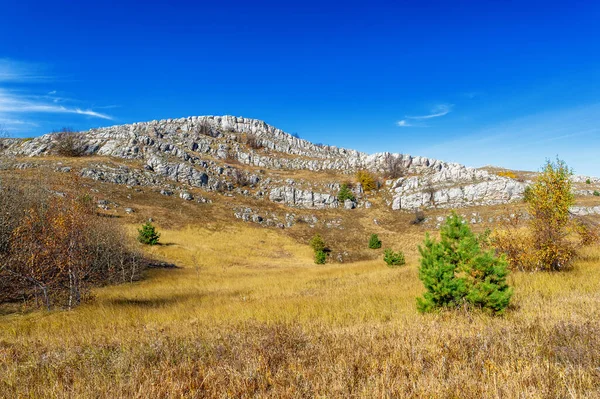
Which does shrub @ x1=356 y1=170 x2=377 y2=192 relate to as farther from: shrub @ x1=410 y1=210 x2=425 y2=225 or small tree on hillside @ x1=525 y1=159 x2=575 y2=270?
small tree on hillside @ x1=525 y1=159 x2=575 y2=270

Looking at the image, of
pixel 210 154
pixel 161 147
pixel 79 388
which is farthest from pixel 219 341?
pixel 210 154

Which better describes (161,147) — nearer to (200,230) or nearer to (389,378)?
(200,230)

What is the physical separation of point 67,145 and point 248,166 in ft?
159

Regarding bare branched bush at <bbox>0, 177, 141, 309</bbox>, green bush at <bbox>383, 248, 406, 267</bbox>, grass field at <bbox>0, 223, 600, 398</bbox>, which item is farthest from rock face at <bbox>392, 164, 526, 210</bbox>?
bare branched bush at <bbox>0, 177, 141, 309</bbox>

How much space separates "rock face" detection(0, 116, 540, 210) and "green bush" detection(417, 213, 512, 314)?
6161 centimetres

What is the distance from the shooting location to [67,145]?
72.0 metres

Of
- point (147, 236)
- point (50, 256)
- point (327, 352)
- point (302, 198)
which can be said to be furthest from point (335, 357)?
point (302, 198)

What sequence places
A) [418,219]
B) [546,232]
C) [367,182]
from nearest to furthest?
1. [546,232]
2. [418,219]
3. [367,182]

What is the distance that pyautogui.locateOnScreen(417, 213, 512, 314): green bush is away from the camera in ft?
21.7

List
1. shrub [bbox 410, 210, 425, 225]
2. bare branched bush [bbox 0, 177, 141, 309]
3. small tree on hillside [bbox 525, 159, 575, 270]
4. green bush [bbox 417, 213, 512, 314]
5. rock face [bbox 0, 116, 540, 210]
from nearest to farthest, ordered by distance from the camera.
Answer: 1. green bush [bbox 417, 213, 512, 314]
2. bare branched bush [bbox 0, 177, 141, 309]
3. small tree on hillside [bbox 525, 159, 575, 270]
4. shrub [bbox 410, 210, 425, 225]
5. rock face [bbox 0, 116, 540, 210]

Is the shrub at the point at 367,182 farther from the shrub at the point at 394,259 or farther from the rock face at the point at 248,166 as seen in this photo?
the shrub at the point at 394,259

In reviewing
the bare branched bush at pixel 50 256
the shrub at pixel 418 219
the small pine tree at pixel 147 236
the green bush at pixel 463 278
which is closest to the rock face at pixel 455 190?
the shrub at pixel 418 219

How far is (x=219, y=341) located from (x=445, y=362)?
387cm

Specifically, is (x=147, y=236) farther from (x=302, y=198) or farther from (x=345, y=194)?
(x=345, y=194)
